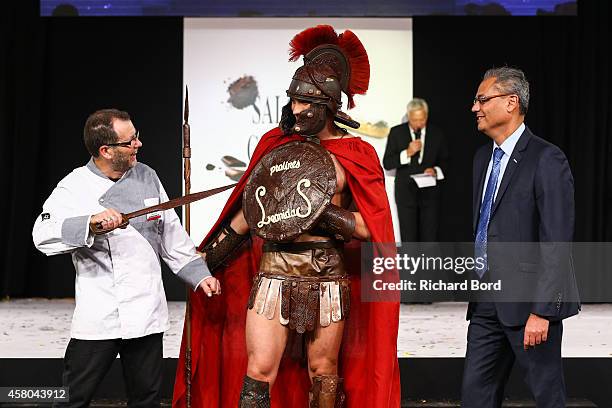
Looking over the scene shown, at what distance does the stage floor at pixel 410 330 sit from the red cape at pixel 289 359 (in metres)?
1.24

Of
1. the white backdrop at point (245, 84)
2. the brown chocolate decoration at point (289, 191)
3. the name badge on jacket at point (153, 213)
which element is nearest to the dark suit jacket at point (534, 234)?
the brown chocolate decoration at point (289, 191)

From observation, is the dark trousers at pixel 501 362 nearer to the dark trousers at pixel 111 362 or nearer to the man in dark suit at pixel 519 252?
the man in dark suit at pixel 519 252

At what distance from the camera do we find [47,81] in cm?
717

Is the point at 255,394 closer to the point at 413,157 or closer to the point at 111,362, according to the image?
the point at 111,362

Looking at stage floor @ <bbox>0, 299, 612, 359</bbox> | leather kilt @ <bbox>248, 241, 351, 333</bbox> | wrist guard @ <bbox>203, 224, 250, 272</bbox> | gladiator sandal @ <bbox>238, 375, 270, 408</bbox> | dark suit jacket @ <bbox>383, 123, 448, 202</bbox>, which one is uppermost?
dark suit jacket @ <bbox>383, 123, 448, 202</bbox>

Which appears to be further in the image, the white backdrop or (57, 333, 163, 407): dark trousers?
the white backdrop

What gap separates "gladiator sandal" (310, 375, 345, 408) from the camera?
3.24m

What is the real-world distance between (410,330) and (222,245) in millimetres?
2521

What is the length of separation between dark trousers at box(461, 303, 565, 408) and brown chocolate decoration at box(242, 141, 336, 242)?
0.78 metres

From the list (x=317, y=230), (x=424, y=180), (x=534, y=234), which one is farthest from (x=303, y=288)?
(x=424, y=180)

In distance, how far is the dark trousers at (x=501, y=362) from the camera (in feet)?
10.4

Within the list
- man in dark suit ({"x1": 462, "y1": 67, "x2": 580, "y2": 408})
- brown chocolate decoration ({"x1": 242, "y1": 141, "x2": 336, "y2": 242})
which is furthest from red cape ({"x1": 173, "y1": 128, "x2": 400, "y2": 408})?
man in dark suit ({"x1": 462, "y1": 67, "x2": 580, "y2": 408})

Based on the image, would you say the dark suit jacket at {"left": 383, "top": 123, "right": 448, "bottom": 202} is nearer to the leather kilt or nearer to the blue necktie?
the blue necktie

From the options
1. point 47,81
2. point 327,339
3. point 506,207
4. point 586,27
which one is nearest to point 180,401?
point 327,339
